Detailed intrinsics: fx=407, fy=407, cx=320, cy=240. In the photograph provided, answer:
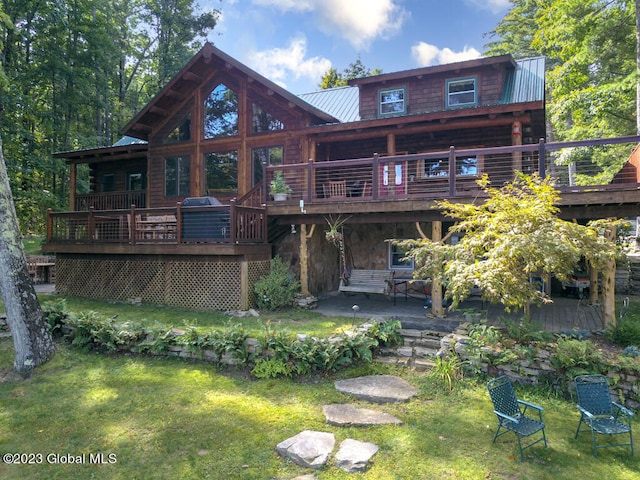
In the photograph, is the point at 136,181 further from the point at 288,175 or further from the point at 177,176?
the point at 288,175

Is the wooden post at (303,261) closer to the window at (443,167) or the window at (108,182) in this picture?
the window at (443,167)

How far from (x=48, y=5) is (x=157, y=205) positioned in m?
12.0

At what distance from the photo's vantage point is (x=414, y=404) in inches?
206

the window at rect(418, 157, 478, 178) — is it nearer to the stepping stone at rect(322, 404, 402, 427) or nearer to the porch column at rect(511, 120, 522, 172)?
the porch column at rect(511, 120, 522, 172)

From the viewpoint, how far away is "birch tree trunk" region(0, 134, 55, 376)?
6.53 metres

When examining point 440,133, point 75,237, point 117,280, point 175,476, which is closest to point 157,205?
point 75,237

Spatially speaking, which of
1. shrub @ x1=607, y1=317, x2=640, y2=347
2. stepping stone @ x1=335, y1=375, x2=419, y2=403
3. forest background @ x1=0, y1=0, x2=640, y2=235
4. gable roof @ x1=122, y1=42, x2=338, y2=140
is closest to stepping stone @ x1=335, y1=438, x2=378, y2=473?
stepping stone @ x1=335, y1=375, x2=419, y2=403

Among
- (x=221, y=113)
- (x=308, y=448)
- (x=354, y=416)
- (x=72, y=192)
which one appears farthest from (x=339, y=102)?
(x=308, y=448)

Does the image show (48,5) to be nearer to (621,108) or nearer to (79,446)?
(79,446)

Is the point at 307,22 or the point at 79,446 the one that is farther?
the point at 307,22

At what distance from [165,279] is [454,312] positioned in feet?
23.8

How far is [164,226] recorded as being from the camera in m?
11.1

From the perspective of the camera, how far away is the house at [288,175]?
9750mm

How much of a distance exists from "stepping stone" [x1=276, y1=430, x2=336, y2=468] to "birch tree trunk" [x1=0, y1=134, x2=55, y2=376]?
4.91 meters
